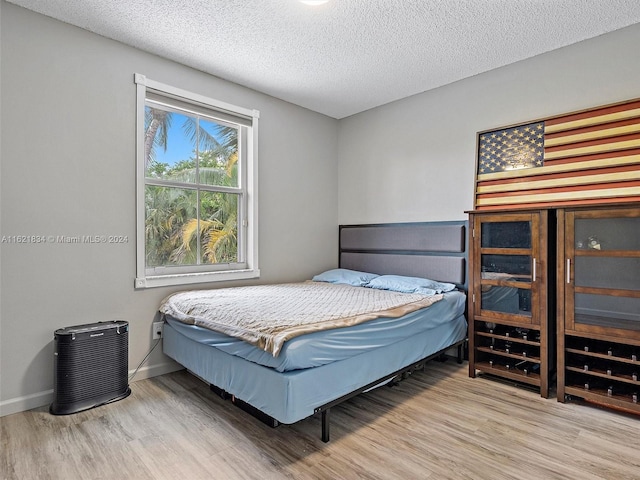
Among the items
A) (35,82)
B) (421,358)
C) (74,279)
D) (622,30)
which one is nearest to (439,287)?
(421,358)

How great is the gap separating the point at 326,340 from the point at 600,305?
6.11ft

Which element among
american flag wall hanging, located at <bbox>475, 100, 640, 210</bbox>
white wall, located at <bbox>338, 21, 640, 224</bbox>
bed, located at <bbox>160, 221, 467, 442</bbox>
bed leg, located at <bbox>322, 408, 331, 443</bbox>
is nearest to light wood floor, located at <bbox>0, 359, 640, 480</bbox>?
bed leg, located at <bbox>322, 408, 331, 443</bbox>

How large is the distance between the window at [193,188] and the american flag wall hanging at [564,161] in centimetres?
232

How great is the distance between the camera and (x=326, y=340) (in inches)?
75.3

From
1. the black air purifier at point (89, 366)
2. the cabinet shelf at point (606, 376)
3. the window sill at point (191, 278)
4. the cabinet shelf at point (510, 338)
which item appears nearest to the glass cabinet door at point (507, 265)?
the cabinet shelf at point (510, 338)

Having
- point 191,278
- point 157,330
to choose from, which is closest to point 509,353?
point 191,278

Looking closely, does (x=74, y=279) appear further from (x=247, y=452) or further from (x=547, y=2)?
(x=547, y=2)

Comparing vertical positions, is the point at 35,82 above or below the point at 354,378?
above

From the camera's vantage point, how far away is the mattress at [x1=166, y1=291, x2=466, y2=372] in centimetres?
178

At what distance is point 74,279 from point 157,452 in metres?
1.42

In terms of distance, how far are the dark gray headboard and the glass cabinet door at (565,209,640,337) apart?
100 centimetres

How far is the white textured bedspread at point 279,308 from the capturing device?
1.92m

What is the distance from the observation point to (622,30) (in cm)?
257

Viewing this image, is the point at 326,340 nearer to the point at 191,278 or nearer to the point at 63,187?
the point at 191,278
